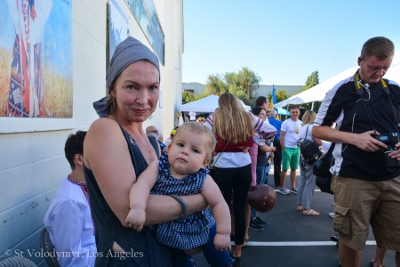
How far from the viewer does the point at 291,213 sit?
18.5ft

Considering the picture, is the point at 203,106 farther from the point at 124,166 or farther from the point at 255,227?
the point at 124,166

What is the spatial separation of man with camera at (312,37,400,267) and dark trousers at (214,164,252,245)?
121 cm

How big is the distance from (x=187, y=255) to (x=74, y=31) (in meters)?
2.25

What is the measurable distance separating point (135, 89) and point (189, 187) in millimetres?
532

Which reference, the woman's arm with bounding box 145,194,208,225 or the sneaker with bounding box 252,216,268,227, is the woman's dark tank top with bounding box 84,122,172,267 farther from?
the sneaker with bounding box 252,216,268,227

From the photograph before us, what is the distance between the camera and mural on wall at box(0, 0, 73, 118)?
163 centimetres

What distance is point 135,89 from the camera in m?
1.34

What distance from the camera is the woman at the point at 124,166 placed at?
3.86 feet

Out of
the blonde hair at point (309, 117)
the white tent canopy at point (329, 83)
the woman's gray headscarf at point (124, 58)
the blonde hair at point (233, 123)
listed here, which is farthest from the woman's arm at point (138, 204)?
the blonde hair at point (309, 117)

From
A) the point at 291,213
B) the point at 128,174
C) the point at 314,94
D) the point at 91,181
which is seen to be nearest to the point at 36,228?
the point at 91,181

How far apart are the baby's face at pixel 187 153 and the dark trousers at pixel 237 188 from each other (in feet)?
7.02

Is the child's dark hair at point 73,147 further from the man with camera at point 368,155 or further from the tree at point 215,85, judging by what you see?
the tree at point 215,85

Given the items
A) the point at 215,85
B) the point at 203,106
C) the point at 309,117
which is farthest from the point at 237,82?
the point at 309,117

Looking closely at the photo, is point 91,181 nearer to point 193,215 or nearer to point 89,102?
point 193,215
